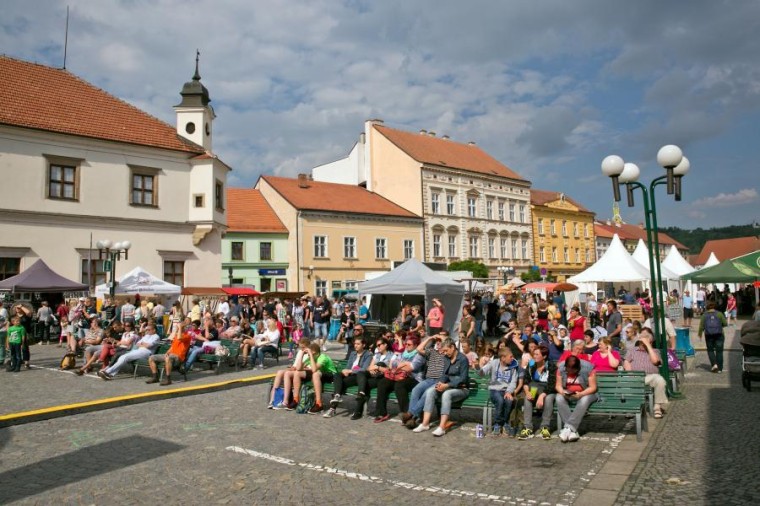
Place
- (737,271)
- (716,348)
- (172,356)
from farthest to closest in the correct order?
(737,271) < (716,348) < (172,356)

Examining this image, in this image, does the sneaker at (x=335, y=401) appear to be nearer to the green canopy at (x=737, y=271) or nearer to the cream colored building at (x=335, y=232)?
the green canopy at (x=737, y=271)

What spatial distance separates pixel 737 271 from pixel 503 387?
59.0 feet

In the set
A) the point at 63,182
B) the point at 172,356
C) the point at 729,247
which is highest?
the point at 729,247

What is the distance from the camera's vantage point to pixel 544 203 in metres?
65.0

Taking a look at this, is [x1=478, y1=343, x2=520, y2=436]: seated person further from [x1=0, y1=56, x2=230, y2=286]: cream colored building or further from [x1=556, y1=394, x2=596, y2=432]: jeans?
[x1=0, y1=56, x2=230, y2=286]: cream colored building

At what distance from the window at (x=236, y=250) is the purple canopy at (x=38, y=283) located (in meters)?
21.3

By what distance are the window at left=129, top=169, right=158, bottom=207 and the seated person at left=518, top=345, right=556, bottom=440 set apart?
81.5ft

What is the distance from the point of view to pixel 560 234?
219ft

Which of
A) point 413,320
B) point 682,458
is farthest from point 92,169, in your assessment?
point 682,458

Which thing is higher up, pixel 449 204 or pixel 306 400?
pixel 449 204

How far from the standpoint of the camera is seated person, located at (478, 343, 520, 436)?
8.30 meters

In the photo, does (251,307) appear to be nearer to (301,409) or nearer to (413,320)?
(413,320)

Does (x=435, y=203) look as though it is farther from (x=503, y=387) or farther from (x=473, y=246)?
(x=503, y=387)

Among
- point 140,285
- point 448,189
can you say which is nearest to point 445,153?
point 448,189
